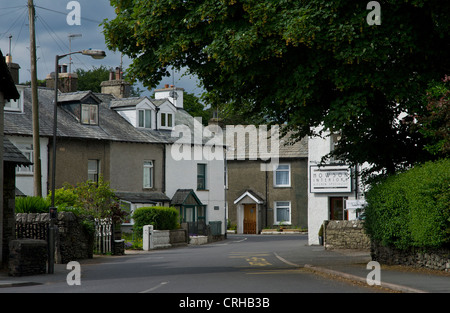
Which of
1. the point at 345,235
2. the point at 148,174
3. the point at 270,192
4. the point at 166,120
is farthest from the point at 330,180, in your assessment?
the point at 270,192

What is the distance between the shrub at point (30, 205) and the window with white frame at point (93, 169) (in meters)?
18.9

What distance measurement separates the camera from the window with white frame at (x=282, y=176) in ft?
207

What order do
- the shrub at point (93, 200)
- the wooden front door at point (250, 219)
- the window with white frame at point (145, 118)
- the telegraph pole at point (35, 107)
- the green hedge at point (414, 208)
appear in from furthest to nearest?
the wooden front door at point (250, 219) → the window with white frame at point (145, 118) → the shrub at point (93, 200) → the telegraph pole at point (35, 107) → the green hedge at point (414, 208)

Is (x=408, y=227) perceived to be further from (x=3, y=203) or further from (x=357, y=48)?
(x=3, y=203)

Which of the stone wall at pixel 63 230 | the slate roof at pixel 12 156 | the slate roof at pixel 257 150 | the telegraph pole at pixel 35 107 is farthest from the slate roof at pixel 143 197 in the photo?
the slate roof at pixel 12 156

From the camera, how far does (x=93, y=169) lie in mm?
46031

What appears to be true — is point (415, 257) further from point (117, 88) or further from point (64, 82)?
point (117, 88)

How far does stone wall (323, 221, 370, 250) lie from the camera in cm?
3381

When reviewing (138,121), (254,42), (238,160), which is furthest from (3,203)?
(238,160)

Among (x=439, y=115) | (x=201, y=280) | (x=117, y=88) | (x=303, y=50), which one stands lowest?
(x=201, y=280)

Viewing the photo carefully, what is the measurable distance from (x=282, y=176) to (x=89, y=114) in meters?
22.8

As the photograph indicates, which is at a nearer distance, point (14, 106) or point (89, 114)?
point (14, 106)

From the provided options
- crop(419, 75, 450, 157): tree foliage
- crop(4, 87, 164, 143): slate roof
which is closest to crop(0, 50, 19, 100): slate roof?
crop(419, 75, 450, 157): tree foliage

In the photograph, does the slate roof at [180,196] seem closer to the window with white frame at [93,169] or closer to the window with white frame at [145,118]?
the window with white frame at [145,118]
